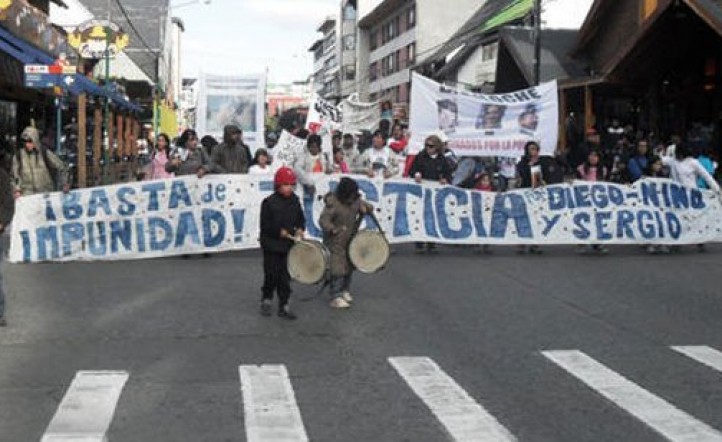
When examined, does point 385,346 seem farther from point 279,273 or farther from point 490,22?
point 490,22

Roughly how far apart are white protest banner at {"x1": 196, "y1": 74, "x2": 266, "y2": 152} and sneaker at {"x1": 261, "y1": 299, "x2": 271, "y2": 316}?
908cm

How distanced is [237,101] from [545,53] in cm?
1693

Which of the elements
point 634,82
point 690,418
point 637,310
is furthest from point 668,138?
point 690,418

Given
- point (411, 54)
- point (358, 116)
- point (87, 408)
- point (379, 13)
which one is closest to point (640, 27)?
point (358, 116)

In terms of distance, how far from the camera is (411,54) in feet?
228

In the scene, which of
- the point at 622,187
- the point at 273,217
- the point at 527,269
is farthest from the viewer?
the point at 622,187

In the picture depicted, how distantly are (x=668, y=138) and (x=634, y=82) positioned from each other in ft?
6.13

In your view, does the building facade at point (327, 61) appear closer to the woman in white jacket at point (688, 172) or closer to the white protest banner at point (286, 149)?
the white protest banner at point (286, 149)

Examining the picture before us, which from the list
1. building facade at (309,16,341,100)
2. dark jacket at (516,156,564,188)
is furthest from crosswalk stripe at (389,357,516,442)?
building facade at (309,16,341,100)

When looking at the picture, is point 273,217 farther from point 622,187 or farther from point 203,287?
point 622,187

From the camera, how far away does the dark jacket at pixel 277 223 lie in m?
9.66

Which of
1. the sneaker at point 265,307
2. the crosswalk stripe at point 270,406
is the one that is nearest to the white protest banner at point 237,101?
the sneaker at point 265,307

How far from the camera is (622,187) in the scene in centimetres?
1495

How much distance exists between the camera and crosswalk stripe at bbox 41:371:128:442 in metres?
5.67
